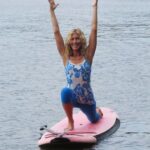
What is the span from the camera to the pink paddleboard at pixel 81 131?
10.2 m

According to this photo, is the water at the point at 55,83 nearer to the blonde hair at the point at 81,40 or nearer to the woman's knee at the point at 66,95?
the woman's knee at the point at 66,95

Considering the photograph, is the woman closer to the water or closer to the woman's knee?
the woman's knee

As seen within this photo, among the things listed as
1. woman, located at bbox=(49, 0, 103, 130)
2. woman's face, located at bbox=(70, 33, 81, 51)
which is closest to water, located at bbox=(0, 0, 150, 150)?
woman, located at bbox=(49, 0, 103, 130)

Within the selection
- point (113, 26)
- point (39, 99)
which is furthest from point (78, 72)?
point (113, 26)

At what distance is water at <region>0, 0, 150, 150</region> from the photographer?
11398 millimetres

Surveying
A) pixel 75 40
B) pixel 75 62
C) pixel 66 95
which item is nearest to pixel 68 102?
pixel 66 95

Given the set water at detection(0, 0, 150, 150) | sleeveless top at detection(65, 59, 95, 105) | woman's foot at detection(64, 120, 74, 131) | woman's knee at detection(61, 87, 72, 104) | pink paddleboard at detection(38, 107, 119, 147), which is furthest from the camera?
water at detection(0, 0, 150, 150)

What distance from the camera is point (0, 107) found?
13344 mm

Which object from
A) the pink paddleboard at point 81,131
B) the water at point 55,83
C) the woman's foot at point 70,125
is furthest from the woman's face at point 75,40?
the water at point 55,83

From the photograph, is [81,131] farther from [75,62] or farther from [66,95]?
[75,62]

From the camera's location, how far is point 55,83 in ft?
52.6

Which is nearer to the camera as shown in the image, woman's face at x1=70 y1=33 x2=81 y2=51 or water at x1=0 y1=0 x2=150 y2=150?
woman's face at x1=70 y1=33 x2=81 y2=51

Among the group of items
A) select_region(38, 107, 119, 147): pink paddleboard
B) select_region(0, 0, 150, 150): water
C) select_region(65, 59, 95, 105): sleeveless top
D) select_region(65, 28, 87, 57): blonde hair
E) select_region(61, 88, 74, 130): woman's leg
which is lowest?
select_region(0, 0, 150, 150): water

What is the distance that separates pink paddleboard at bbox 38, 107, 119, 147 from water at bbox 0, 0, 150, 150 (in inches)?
6.5
